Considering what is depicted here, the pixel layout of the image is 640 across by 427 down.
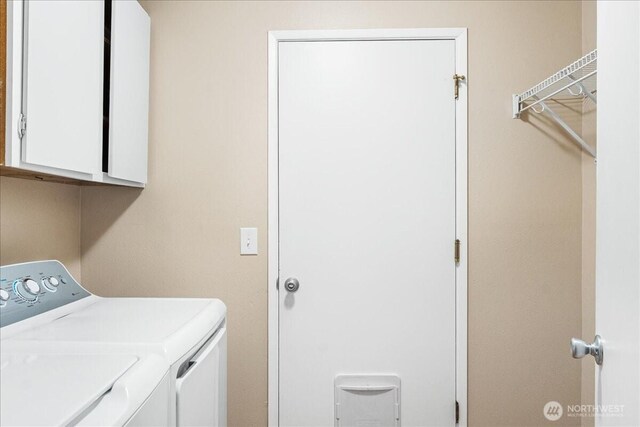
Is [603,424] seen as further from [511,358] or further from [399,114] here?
[399,114]

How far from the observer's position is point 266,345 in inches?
70.1

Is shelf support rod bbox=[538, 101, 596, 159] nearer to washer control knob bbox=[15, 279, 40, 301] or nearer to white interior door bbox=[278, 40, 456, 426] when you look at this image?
white interior door bbox=[278, 40, 456, 426]

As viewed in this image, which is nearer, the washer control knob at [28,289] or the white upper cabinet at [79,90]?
the white upper cabinet at [79,90]

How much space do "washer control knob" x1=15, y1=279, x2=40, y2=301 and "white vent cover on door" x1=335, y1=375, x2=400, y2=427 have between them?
1.15 metres

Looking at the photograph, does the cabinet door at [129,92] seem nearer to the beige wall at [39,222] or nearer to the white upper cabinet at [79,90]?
the white upper cabinet at [79,90]

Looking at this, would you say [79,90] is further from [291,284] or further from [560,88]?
[560,88]

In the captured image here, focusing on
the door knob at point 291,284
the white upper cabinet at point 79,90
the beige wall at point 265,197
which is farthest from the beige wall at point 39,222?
the door knob at point 291,284

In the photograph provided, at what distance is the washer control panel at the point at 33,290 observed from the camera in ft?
3.81

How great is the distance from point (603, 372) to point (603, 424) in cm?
11

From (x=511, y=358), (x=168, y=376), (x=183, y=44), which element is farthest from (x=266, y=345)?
(x=183, y=44)

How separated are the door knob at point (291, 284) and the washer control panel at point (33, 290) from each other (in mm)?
750

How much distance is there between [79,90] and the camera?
1.26m

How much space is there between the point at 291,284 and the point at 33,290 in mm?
895

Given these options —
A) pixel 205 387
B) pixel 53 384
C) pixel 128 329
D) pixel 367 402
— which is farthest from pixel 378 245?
pixel 53 384
